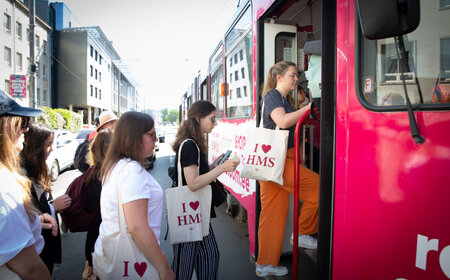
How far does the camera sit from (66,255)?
396 cm

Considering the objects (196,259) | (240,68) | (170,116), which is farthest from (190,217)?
(170,116)

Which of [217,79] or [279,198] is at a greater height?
[217,79]

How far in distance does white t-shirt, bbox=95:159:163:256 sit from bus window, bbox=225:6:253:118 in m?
1.93

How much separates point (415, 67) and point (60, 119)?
27.3 metres

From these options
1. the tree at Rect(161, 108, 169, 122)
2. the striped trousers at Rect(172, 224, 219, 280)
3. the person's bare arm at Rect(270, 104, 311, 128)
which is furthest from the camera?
the tree at Rect(161, 108, 169, 122)

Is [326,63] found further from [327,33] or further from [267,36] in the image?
[267,36]

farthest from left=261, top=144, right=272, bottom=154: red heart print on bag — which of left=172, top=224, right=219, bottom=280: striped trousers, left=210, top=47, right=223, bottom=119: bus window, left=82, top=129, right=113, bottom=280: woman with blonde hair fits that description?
left=210, top=47, right=223, bottom=119: bus window

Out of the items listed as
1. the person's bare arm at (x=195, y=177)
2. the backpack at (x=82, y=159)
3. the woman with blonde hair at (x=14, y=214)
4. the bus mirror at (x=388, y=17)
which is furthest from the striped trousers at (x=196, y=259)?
the backpack at (x=82, y=159)

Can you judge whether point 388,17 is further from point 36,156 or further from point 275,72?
point 36,156

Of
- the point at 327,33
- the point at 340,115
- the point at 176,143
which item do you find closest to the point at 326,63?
the point at 327,33

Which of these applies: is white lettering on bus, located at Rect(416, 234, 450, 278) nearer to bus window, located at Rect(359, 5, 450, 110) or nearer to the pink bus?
the pink bus

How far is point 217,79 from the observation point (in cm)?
520

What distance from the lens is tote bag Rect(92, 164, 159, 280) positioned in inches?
58.2

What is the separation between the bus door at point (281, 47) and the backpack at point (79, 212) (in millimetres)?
1790
